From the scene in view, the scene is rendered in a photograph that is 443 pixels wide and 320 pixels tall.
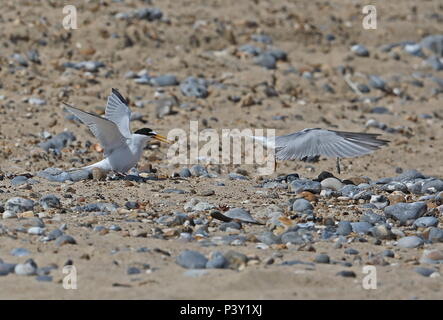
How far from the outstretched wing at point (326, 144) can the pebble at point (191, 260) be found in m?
2.28

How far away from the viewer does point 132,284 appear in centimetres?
452

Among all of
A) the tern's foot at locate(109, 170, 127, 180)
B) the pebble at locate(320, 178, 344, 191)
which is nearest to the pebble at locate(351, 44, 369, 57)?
the pebble at locate(320, 178, 344, 191)

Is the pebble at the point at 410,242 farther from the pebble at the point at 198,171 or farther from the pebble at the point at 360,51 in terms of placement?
the pebble at the point at 360,51

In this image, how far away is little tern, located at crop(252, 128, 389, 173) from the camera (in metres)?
6.84

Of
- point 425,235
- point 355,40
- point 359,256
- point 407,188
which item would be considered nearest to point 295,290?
point 359,256

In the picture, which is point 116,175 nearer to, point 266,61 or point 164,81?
point 164,81

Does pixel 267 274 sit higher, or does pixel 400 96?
pixel 400 96

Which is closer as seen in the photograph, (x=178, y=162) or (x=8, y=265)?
(x=8, y=265)

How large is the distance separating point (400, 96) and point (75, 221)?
19.8 feet

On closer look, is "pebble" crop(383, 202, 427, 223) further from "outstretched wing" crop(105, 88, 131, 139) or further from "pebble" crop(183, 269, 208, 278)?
"outstretched wing" crop(105, 88, 131, 139)

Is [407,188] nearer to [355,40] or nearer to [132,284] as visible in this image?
[132,284]

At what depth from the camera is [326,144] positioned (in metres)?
6.91

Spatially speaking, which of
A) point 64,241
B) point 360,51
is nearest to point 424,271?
point 64,241
